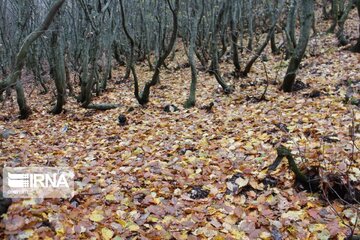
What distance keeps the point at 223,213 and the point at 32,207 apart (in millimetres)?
1994

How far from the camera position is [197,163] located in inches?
192

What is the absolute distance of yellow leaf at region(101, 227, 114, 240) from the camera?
3256 mm

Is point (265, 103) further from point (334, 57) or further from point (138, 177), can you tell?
point (334, 57)

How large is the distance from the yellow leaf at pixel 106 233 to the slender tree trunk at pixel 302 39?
5.78m

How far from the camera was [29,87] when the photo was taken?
1820 cm

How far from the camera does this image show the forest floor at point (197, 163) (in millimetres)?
3340

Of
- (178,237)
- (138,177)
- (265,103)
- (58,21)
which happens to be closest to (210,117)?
(265,103)

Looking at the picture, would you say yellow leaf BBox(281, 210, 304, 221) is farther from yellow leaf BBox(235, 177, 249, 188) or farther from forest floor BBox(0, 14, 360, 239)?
yellow leaf BBox(235, 177, 249, 188)

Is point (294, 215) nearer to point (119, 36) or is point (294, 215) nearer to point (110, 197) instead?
point (110, 197)

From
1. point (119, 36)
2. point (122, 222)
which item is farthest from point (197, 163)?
point (119, 36)

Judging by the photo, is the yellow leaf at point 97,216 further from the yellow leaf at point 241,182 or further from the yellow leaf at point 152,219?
the yellow leaf at point 241,182

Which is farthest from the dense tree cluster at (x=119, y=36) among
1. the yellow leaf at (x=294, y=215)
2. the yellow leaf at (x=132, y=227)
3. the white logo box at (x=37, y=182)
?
the yellow leaf at (x=294, y=215)

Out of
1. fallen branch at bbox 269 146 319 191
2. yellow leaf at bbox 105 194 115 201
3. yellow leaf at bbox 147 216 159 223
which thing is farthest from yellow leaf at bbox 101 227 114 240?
fallen branch at bbox 269 146 319 191

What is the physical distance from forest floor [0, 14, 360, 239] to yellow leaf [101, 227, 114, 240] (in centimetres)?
1
